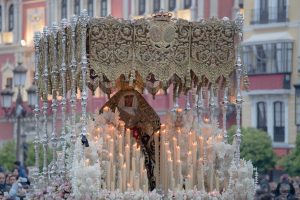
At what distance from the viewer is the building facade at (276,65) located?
146 feet

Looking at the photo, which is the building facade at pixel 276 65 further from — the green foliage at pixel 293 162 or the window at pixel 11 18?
the window at pixel 11 18

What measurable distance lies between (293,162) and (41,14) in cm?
1790

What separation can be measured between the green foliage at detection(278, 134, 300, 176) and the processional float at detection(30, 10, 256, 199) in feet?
73.6

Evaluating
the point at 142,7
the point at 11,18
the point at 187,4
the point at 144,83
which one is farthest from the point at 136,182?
the point at 11,18

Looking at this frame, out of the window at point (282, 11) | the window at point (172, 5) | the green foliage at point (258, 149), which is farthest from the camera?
the window at point (172, 5)

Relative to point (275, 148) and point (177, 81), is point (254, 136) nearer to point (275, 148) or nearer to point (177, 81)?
point (275, 148)

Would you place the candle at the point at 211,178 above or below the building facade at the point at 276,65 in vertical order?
below

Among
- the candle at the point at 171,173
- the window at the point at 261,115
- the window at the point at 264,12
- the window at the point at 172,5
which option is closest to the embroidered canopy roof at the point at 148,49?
the candle at the point at 171,173

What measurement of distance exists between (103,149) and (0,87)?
3994cm

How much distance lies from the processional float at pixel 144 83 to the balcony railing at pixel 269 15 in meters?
27.8

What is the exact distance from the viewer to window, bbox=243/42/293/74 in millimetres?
44531

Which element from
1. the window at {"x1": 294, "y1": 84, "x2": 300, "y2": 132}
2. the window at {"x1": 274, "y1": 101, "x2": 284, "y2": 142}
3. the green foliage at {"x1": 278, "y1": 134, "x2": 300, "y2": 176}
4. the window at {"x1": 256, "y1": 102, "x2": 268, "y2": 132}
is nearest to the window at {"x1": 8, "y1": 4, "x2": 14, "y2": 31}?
the window at {"x1": 256, "y1": 102, "x2": 268, "y2": 132}

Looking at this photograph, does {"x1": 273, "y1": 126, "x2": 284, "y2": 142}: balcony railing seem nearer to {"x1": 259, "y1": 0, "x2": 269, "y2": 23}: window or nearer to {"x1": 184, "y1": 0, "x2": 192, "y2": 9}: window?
{"x1": 259, "y1": 0, "x2": 269, "y2": 23}: window

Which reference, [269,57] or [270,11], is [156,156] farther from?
[270,11]
